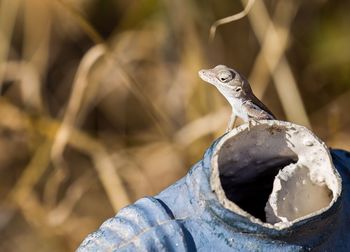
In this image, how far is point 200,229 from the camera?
1.21 metres

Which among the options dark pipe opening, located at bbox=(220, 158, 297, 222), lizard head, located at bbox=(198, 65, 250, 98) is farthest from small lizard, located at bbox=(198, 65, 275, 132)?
dark pipe opening, located at bbox=(220, 158, 297, 222)

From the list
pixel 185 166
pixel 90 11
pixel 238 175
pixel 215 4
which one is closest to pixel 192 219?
pixel 238 175

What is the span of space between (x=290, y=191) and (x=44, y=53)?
111 inches

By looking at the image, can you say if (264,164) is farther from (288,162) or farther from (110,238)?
(110,238)

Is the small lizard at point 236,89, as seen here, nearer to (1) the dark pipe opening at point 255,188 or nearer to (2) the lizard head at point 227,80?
(2) the lizard head at point 227,80

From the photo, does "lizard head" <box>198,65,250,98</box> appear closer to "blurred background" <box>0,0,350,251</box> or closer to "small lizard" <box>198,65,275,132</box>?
"small lizard" <box>198,65,275,132</box>

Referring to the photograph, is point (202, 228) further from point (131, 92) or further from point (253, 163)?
point (131, 92)

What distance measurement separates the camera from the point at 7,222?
3.90 meters

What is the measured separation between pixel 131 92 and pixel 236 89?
6.89 ft

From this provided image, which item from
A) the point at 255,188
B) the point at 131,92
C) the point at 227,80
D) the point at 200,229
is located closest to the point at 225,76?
the point at 227,80

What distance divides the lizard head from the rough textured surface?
58 centimetres

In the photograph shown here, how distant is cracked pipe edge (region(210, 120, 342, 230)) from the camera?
1.20 meters

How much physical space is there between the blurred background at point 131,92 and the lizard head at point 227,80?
94cm

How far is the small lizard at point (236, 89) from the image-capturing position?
183 centimetres
